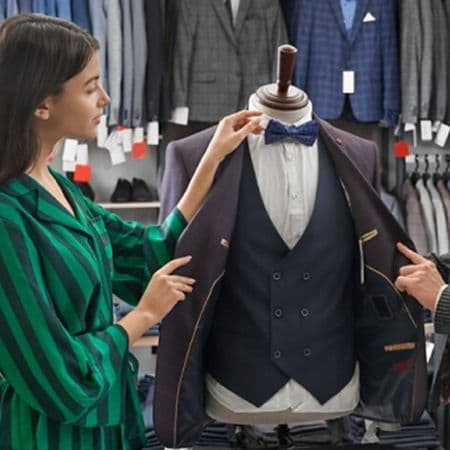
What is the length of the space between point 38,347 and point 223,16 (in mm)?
2364

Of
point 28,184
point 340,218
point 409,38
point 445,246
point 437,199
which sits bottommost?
point 445,246

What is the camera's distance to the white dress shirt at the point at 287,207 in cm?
147

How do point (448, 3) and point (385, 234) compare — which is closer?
point (385, 234)

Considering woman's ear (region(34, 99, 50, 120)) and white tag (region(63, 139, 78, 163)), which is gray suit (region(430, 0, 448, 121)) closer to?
white tag (region(63, 139, 78, 163))

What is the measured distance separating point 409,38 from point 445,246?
1.02m

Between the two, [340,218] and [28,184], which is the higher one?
[28,184]

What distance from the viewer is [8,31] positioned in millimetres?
1147

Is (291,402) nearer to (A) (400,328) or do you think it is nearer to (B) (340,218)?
(A) (400,328)

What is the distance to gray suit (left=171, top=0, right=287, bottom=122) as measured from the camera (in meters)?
3.18

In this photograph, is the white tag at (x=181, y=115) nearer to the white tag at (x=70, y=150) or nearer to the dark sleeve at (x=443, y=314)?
the white tag at (x=70, y=150)

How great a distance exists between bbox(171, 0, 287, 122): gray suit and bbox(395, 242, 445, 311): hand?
187 centimetres

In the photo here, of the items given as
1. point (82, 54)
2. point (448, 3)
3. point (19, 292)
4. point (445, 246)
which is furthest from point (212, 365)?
point (448, 3)

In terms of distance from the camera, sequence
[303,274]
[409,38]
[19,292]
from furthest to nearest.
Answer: [409,38] → [303,274] → [19,292]

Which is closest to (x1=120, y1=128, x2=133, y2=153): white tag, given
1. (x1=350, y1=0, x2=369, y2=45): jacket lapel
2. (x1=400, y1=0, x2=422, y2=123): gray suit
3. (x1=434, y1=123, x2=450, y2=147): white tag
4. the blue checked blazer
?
the blue checked blazer
